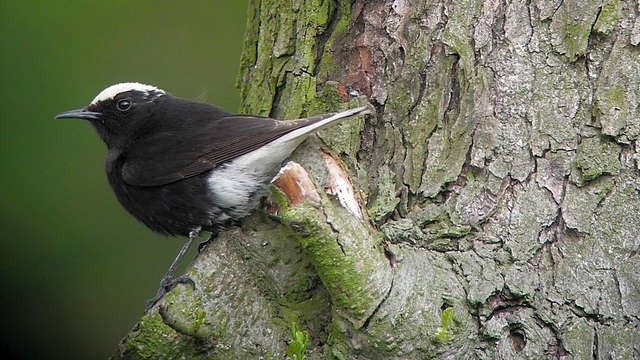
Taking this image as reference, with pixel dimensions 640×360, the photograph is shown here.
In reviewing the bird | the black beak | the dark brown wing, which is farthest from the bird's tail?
the black beak

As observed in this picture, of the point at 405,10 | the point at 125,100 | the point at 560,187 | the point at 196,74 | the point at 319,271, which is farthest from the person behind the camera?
the point at 196,74

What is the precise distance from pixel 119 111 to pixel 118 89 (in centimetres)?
13

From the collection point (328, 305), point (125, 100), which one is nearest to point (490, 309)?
point (328, 305)

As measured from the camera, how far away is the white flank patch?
4.77 meters

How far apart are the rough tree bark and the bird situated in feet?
0.86

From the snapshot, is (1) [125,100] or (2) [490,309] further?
(1) [125,100]

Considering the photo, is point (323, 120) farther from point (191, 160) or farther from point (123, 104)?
point (123, 104)

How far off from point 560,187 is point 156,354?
146 cm

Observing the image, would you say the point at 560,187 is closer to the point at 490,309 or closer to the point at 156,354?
the point at 490,309

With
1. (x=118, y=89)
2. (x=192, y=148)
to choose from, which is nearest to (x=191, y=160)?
(x=192, y=148)

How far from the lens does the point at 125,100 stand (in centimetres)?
475

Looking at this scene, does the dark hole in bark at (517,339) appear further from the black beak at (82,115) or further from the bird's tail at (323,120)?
the black beak at (82,115)

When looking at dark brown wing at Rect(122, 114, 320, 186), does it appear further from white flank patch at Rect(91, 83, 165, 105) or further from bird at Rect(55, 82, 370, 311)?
white flank patch at Rect(91, 83, 165, 105)

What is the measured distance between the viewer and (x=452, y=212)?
11.3ft
